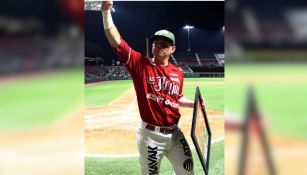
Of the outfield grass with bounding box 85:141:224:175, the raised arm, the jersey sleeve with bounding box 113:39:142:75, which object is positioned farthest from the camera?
the outfield grass with bounding box 85:141:224:175

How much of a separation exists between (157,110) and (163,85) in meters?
0.14

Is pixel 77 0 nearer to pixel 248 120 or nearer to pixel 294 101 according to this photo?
pixel 248 120

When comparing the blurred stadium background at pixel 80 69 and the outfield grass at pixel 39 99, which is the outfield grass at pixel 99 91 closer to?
the blurred stadium background at pixel 80 69

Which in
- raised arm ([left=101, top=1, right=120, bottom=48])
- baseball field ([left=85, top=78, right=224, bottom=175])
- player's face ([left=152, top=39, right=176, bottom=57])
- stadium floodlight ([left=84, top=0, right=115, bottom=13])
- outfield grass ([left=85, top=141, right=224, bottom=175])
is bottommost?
outfield grass ([left=85, top=141, right=224, bottom=175])

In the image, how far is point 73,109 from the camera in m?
1.73

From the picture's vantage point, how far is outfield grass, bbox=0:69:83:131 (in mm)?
1479

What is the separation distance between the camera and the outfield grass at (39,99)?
58.2 inches

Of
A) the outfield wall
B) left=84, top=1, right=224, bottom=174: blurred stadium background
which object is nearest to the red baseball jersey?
left=84, top=1, right=224, bottom=174: blurred stadium background

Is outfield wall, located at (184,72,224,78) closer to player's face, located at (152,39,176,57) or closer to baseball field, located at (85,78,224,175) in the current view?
baseball field, located at (85,78,224,175)

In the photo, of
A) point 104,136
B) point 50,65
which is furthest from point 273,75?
point 50,65

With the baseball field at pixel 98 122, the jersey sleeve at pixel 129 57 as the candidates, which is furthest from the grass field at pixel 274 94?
the jersey sleeve at pixel 129 57

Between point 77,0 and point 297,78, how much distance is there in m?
1.53

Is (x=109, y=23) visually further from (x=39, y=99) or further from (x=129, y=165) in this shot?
(x=129, y=165)

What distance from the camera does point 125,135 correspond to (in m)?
2.55
